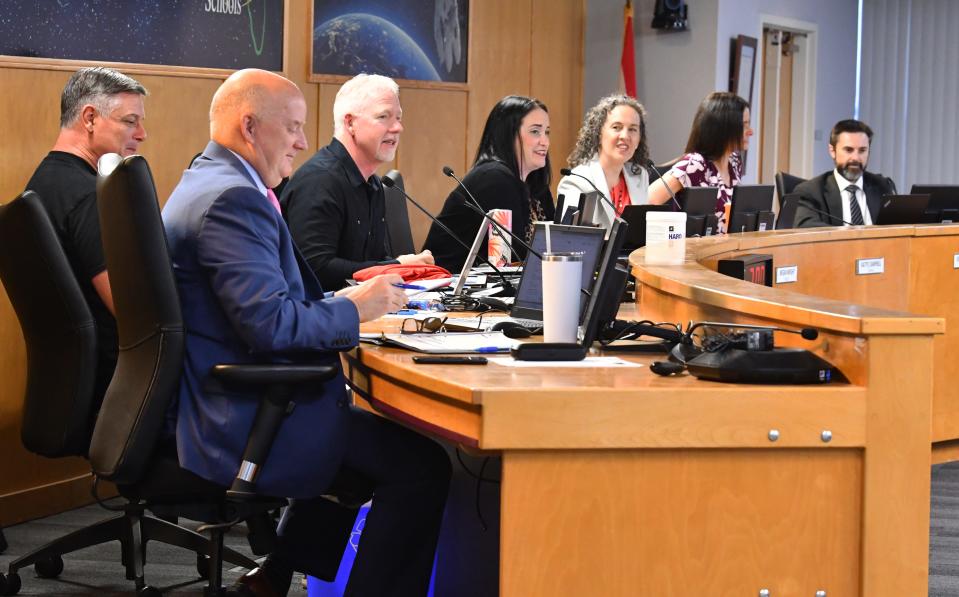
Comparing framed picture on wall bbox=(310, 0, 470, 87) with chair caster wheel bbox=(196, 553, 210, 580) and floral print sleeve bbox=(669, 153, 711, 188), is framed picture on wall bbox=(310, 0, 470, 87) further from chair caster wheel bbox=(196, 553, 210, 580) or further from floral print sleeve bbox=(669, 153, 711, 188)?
chair caster wheel bbox=(196, 553, 210, 580)

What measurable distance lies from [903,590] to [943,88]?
351 inches

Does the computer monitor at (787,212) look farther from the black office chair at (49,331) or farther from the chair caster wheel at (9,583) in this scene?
the chair caster wheel at (9,583)

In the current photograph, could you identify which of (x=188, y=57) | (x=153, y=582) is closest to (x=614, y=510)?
(x=153, y=582)

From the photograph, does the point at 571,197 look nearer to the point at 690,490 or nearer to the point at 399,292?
the point at 399,292

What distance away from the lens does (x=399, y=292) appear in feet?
8.07

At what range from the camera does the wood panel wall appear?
3930 mm

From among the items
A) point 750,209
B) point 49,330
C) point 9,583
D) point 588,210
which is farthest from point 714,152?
point 9,583

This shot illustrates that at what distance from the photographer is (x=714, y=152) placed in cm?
552

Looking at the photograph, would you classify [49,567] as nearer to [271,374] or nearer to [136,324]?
[136,324]

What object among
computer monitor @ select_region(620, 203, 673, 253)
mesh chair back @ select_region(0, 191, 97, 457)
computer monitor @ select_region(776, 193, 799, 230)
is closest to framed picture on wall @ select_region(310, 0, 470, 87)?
computer monitor @ select_region(776, 193, 799, 230)

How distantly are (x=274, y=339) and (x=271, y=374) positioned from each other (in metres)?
0.07

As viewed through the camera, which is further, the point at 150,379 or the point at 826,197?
the point at 826,197

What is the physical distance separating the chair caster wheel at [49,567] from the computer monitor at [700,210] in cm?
220

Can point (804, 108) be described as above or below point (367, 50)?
above
